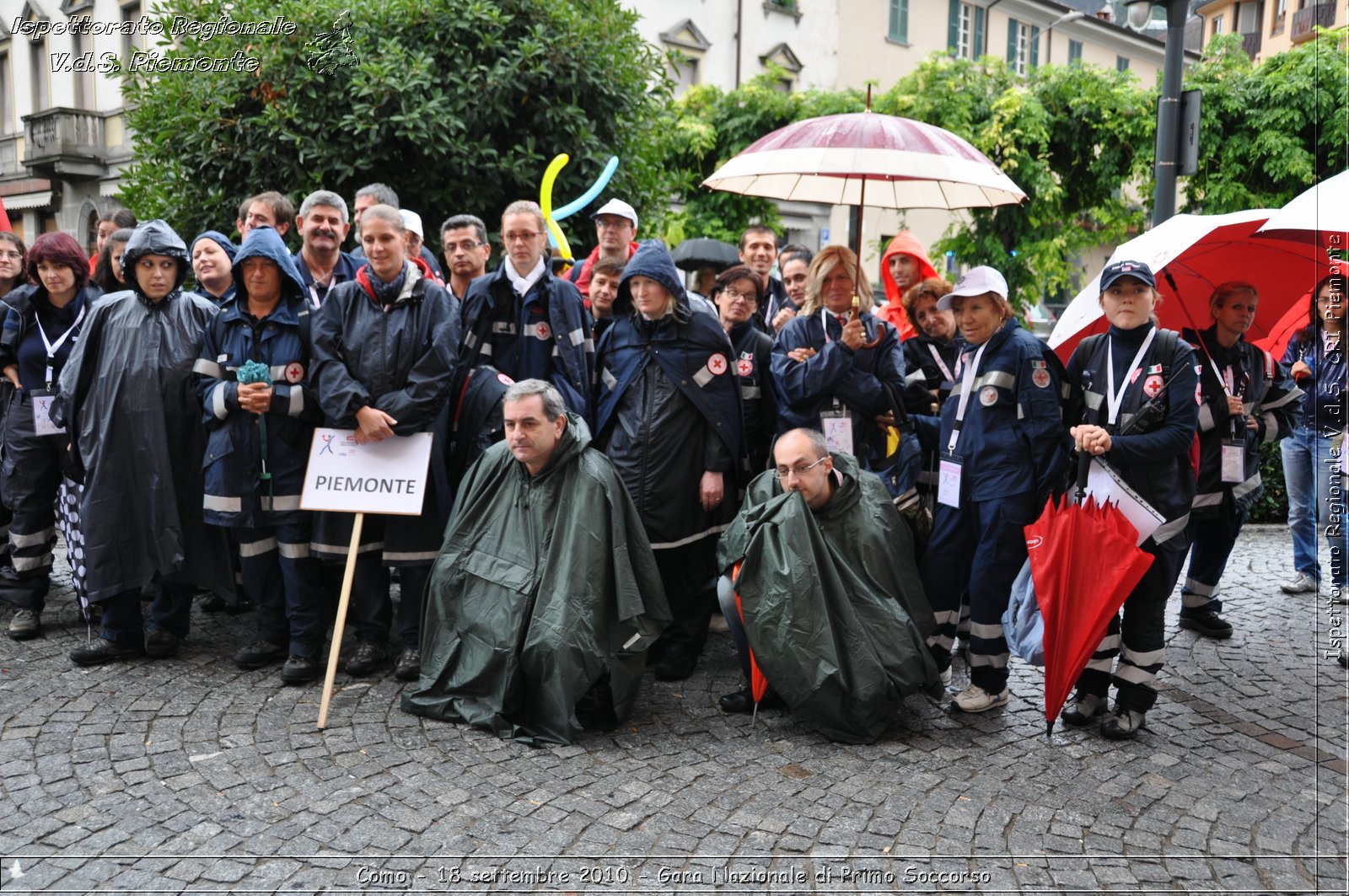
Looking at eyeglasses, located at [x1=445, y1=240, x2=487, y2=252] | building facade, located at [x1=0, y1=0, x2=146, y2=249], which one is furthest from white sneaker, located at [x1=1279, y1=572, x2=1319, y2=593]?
building facade, located at [x1=0, y1=0, x2=146, y2=249]

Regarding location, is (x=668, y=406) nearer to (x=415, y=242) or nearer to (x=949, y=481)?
(x=949, y=481)

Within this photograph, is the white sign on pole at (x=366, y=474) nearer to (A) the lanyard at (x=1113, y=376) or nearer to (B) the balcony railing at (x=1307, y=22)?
(A) the lanyard at (x=1113, y=376)

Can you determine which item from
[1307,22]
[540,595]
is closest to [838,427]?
[540,595]

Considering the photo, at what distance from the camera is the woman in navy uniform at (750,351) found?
560 cm

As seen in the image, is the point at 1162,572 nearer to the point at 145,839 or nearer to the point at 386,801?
the point at 386,801

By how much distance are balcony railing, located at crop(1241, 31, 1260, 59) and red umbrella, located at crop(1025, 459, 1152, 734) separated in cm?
1119

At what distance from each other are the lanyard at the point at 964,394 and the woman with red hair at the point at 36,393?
4506mm

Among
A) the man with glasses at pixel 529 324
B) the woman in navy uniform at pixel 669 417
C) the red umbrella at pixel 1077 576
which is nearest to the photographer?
the red umbrella at pixel 1077 576

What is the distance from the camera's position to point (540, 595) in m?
4.48

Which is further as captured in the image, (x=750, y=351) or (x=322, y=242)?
(x=750, y=351)

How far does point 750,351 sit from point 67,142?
20.2 metres

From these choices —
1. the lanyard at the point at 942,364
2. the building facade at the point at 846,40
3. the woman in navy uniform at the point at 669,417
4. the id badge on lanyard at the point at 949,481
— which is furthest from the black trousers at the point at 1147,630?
the building facade at the point at 846,40

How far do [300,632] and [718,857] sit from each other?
98.3 inches

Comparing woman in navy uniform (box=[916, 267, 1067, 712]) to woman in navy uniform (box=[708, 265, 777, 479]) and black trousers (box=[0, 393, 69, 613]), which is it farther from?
black trousers (box=[0, 393, 69, 613])
